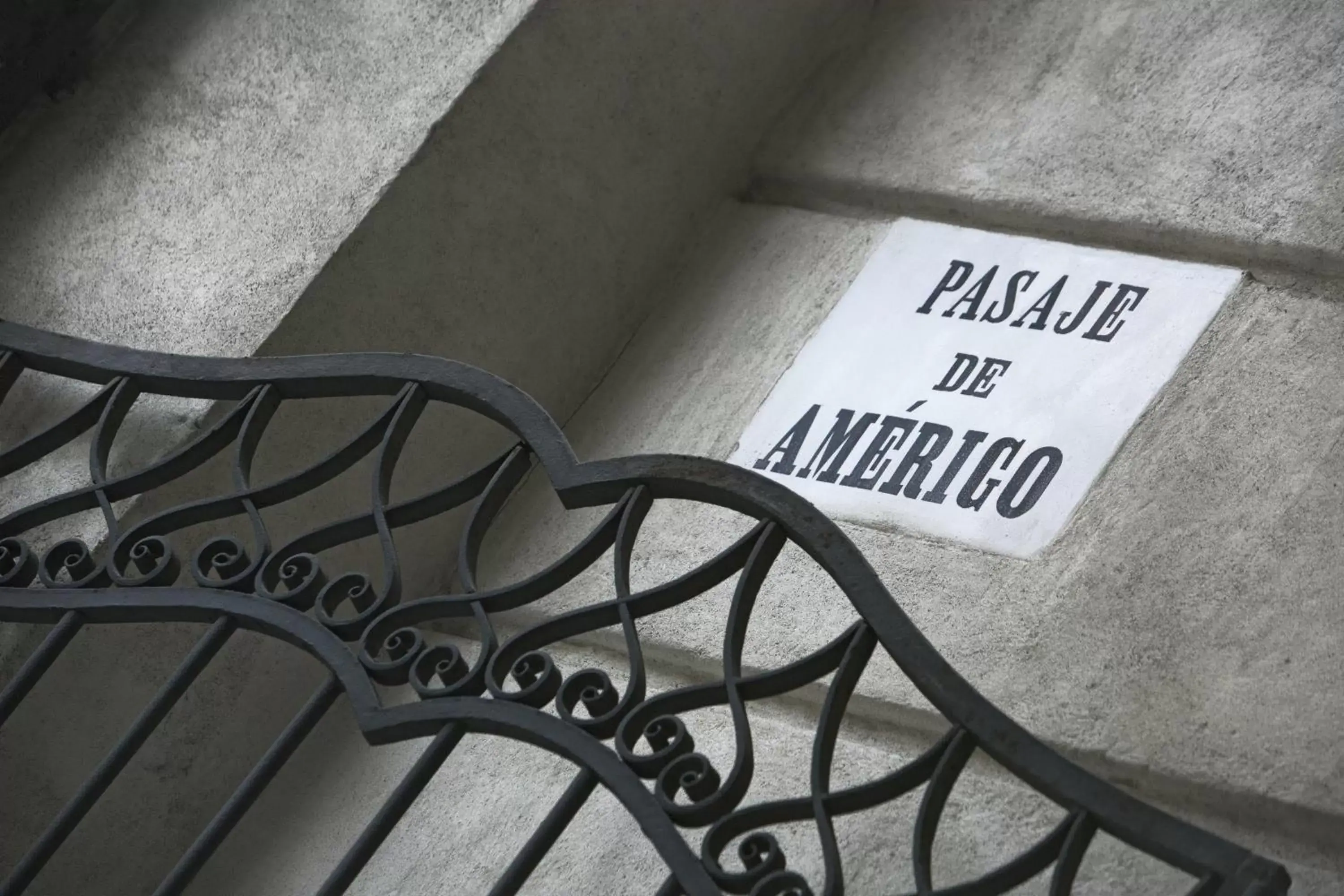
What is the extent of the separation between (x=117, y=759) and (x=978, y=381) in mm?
1357

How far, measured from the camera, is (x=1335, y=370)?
2.25 metres

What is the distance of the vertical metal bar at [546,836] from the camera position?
167cm

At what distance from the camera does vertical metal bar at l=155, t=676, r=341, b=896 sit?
1.80m

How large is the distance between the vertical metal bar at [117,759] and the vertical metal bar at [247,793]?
0.16 m

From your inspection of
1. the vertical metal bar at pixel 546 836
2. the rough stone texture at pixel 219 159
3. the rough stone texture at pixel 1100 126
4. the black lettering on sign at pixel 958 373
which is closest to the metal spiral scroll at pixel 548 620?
the vertical metal bar at pixel 546 836

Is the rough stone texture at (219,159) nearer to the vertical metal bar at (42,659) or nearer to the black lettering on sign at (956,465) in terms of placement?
the vertical metal bar at (42,659)

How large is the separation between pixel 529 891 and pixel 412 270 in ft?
3.36

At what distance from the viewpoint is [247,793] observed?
5.96 ft

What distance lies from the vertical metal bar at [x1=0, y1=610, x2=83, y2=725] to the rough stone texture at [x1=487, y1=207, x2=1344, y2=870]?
0.78 meters

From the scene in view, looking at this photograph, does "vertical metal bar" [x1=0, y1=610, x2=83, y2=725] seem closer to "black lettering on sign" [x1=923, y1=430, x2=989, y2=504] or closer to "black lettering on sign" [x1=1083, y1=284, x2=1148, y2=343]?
"black lettering on sign" [x1=923, y1=430, x2=989, y2=504]

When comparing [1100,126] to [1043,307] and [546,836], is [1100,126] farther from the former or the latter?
[546,836]

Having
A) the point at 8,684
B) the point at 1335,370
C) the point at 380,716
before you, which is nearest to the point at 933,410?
the point at 1335,370

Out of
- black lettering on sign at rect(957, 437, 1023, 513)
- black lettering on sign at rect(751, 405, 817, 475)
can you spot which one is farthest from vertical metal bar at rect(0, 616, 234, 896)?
black lettering on sign at rect(957, 437, 1023, 513)

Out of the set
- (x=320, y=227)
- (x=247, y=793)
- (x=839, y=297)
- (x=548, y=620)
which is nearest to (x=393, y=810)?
(x=247, y=793)
